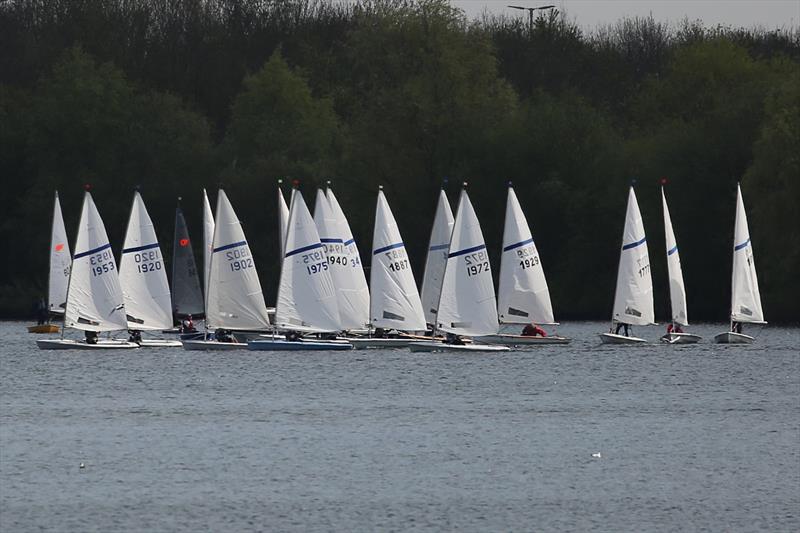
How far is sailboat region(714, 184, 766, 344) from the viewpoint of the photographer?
235ft

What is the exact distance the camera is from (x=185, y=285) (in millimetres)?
75250

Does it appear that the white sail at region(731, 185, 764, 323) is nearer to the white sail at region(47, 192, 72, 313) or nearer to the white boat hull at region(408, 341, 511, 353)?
the white boat hull at region(408, 341, 511, 353)

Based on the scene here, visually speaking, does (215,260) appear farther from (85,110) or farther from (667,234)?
(85,110)

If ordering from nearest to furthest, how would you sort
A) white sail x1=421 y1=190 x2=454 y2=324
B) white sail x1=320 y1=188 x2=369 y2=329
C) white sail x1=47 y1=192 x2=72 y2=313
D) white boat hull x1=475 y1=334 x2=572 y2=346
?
white sail x1=320 y1=188 x2=369 y2=329 < white boat hull x1=475 y1=334 x2=572 y2=346 < white sail x1=421 y1=190 x2=454 y2=324 < white sail x1=47 y1=192 x2=72 y2=313

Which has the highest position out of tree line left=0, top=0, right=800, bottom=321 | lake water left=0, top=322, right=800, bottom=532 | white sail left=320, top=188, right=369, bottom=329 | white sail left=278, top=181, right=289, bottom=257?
tree line left=0, top=0, right=800, bottom=321

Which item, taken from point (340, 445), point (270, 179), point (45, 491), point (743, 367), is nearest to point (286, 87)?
point (270, 179)

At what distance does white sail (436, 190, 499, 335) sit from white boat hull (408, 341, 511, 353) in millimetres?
716

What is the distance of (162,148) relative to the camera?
106 metres

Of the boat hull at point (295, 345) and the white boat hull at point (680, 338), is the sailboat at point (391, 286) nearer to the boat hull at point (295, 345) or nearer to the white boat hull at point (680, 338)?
the boat hull at point (295, 345)

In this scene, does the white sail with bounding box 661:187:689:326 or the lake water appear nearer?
the lake water

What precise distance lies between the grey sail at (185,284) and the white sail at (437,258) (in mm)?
9275

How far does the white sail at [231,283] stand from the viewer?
64812mm

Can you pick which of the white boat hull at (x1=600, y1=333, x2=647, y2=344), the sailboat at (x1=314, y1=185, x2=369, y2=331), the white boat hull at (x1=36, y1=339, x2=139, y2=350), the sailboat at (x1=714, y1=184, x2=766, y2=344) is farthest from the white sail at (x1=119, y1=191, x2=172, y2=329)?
the sailboat at (x1=714, y1=184, x2=766, y2=344)

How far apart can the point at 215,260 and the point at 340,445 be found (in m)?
25.8
